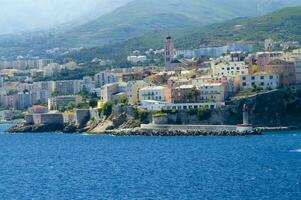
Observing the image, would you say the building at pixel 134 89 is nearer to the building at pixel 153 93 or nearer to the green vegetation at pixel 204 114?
the building at pixel 153 93

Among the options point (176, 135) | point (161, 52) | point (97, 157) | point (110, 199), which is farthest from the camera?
point (161, 52)

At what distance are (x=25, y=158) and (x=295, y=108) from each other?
19359 mm

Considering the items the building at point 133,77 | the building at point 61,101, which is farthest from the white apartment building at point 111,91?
the building at point 61,101

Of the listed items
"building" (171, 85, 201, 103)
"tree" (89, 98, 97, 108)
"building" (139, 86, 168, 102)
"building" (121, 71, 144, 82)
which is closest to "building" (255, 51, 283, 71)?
"building" (171, 85, 201, 103)

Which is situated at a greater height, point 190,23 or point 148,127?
point 190,23

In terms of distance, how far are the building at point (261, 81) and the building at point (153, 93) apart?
5.64m

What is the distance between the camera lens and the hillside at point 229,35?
123 meters

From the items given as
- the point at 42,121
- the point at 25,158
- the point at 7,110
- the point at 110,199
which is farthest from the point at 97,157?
the point at 7,110

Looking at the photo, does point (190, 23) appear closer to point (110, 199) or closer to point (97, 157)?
point (97, 157)

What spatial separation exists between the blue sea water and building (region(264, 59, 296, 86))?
836 cm

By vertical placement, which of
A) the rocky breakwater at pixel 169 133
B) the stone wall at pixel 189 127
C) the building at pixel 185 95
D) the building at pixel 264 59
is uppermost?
the building at pixel 264 59

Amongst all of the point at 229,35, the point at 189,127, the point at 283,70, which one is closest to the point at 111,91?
the point at 189,127

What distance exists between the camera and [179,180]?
42688 millimetres

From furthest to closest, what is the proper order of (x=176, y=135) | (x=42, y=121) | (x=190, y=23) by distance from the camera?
(x=190, y=23) < (x=42, y=121) < (x=176, y=135)
